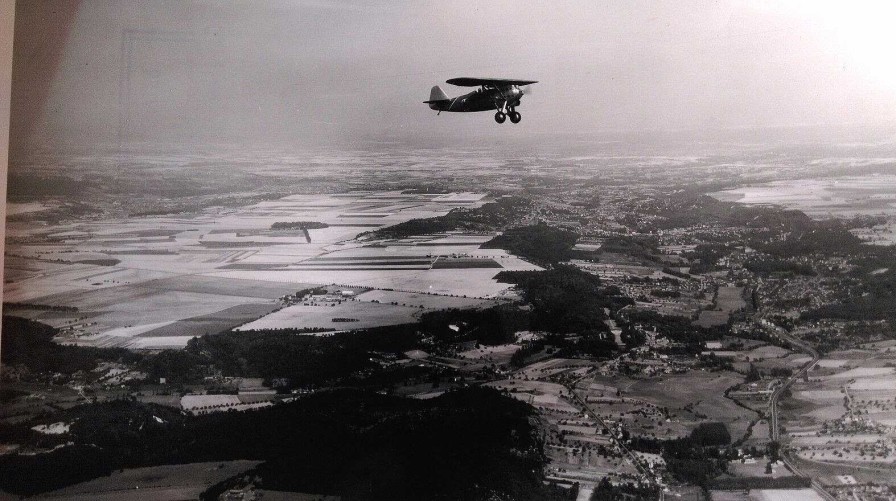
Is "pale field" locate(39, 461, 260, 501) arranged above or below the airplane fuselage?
below

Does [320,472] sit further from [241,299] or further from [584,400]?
[584,400]

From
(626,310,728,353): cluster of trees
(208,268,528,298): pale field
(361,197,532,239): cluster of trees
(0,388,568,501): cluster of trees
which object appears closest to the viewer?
(0,388,568,501): cluster of trees

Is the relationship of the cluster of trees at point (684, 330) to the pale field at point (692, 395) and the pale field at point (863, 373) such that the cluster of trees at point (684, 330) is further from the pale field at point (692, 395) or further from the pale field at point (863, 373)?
the pale field at point (863, 373)

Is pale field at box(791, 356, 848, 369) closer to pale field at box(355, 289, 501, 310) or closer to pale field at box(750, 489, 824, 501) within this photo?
pale field at box(750, 489, 824, 501)

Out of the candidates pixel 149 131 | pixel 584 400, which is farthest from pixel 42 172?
pixel 584 400

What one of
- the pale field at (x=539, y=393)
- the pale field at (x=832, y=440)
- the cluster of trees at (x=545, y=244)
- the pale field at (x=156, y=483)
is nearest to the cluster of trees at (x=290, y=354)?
the pale field at (x=156, y=483)

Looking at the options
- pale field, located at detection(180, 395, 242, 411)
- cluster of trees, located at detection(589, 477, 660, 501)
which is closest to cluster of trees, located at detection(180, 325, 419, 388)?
pale field, located at detection(180, 395, 242, 411)

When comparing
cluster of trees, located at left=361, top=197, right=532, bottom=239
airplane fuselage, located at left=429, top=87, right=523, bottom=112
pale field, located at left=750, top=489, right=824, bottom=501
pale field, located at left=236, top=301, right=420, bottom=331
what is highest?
airplane fuselage, located at left=429, top=87, right=523, bottom=112
